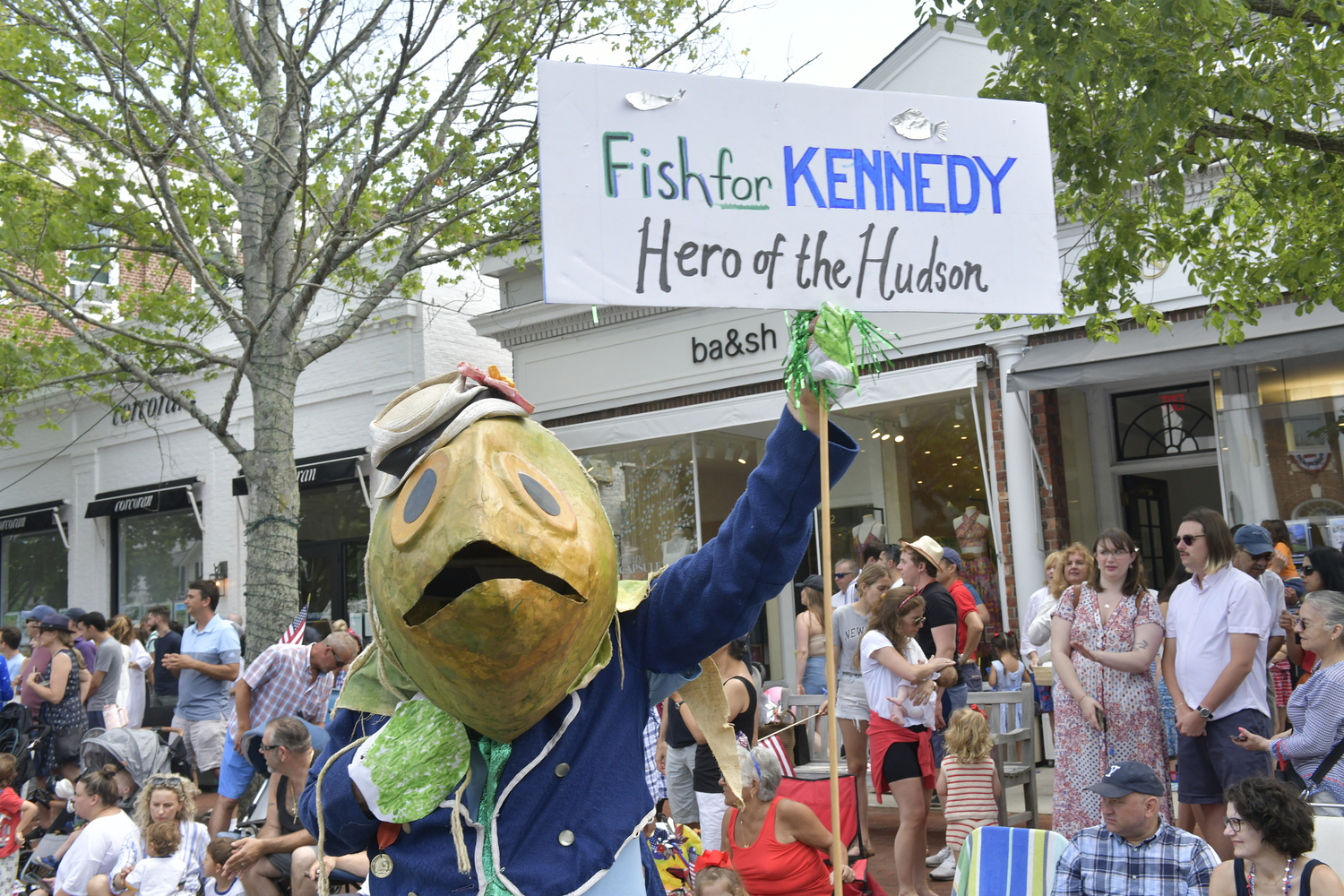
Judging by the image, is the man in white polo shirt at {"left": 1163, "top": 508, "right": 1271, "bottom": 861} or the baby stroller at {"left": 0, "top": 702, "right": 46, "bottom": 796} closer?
the man in white polo shirt at {"left": 1163, "top": 508, "right": 1271, "bottom": 861}

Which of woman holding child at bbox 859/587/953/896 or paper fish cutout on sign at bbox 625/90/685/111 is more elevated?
paper fish cutout on sign at bbox 625/90/685/111

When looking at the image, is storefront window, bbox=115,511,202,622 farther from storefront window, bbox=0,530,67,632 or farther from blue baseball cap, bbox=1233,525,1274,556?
blue baseball cap, bbox=1233,525,1274,556

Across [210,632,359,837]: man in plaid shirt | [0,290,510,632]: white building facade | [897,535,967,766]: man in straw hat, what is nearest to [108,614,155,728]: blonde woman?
[0,290,510,632]: white building facade

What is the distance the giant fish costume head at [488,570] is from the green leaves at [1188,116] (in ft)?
14.2

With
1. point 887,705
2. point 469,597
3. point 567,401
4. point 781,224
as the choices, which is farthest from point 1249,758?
point 567,401

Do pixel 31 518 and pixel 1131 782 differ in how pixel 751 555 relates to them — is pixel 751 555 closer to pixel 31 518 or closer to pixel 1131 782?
pixel 1131 782

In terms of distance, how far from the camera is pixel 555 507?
6.97 ft

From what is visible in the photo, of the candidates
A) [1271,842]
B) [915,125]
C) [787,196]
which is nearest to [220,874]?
[1271,842]

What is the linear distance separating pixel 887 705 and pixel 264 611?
13.6 feet

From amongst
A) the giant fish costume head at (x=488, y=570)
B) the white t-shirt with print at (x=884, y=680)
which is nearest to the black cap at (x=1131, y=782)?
the white t-shirt with print at (x=884, y=680)

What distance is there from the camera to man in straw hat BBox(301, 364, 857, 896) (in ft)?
6.68

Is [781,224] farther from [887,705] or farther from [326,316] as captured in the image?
[326,316]

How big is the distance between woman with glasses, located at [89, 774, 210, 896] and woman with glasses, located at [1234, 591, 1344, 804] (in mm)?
4938

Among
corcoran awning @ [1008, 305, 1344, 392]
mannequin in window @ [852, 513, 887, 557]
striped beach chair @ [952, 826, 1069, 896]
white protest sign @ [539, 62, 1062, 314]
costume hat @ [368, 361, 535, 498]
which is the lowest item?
striped beach chair @ [952, 826, 1069, 896]
